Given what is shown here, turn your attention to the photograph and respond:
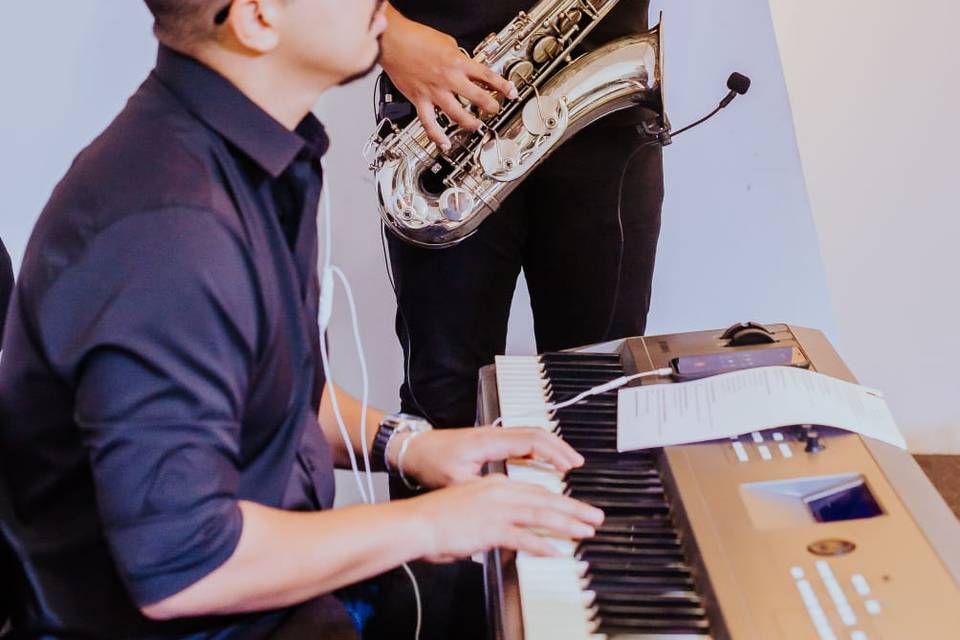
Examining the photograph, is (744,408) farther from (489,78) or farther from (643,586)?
(489,78)

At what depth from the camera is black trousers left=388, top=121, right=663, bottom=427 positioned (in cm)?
189

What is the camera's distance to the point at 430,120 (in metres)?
1.80

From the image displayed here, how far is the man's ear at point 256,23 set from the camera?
3.32 ft

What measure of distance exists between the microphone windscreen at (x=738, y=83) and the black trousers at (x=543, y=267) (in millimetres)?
405

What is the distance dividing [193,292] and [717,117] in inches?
69.0

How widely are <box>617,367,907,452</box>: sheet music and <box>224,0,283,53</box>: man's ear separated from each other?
62cm

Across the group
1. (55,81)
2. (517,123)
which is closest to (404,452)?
(517,123)

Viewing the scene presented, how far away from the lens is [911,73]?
2424 mm

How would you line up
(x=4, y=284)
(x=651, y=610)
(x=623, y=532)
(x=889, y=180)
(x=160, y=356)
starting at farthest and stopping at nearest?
1. (x=889, y=180)
2. (x=4, y=284)
3. (x=623, y=532)
4. (x=651, y=610)
5. (x=160, y=356)

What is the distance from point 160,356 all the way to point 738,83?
1637 millimetres

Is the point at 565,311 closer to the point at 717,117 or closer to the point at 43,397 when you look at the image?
the point at 717,117

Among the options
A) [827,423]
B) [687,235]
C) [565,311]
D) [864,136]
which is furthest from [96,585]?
[864,136]

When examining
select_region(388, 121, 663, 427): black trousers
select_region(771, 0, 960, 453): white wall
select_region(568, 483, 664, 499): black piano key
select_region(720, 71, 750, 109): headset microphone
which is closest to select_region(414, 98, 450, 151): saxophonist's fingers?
select_region(388, 121, 663, 427): black trousers

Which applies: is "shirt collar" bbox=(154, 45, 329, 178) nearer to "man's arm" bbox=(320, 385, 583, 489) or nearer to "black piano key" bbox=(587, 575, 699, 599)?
"man's arm" bbox=(320, 385, 583, 489)
